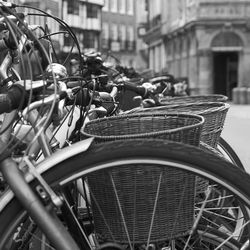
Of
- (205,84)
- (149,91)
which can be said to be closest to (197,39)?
(205,84)

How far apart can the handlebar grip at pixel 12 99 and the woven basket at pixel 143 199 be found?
0.87 feet

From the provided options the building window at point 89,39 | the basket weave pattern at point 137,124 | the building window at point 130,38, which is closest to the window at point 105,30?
the building window at point 130,38

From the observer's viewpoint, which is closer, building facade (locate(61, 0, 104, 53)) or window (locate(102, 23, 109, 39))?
building facade (locate(61, 0, 104, 53))

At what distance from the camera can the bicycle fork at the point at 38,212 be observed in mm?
1696

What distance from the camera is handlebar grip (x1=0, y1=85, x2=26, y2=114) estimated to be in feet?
5.82

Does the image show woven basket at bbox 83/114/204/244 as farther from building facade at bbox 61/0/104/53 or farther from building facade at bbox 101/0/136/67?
building facade at bbox 101/0/136/67

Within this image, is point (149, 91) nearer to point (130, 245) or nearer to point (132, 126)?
point (132, 126)

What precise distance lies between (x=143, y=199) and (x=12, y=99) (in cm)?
52

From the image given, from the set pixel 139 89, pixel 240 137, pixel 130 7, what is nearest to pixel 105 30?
pixel 130 7

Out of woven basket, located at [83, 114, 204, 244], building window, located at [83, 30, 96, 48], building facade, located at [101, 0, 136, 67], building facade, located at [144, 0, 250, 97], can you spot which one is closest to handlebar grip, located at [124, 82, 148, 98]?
woven basket, located at [83, 114, 204, 244]

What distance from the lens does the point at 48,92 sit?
204cm

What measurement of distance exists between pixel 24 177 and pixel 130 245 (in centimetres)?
46

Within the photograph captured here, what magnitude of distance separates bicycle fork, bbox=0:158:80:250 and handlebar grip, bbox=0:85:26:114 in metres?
0.18

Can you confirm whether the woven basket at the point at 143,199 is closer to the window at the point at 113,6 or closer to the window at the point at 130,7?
the window at the point at 113,6
